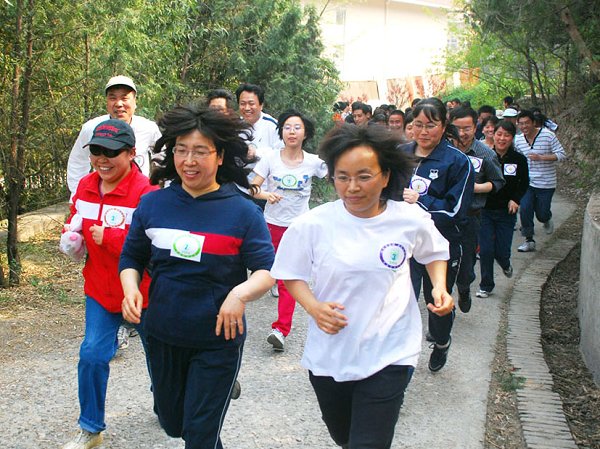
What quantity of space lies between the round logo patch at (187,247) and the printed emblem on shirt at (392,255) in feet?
2.65

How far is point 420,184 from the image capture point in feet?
18.2

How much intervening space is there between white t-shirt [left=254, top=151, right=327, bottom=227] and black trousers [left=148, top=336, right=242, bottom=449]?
3.30m

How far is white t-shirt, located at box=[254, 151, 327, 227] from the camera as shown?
6.80 m

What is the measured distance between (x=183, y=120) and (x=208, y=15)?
8581 mm

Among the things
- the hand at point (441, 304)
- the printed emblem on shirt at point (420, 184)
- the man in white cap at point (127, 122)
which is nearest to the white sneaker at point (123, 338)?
the man in white cap at point (127, 122)

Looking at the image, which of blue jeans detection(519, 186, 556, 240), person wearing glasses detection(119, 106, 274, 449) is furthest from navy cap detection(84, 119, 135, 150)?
blue jeans detection(519, 186, 556, 240)

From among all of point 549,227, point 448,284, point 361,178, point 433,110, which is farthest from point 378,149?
point 549,227

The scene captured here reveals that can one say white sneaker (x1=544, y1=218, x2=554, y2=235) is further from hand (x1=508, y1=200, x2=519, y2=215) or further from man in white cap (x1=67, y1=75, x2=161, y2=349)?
man in white cap (x1=67, y1=75, x2=161, y2=349)

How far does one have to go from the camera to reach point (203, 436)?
340 cm

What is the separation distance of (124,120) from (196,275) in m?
2.70

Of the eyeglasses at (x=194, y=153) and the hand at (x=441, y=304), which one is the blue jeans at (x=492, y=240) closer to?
the hand at (x=441, y=304)

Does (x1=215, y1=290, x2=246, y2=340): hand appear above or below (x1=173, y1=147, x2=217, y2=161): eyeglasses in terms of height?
below

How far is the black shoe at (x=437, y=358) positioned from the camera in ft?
18.9

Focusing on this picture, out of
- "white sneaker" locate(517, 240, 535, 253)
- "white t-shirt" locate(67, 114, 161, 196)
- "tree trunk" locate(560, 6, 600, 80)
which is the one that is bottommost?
"white sneaker" locate(517, 240, 535, 253)
